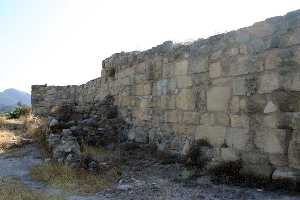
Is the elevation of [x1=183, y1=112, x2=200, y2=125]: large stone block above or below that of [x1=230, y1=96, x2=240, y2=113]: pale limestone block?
below

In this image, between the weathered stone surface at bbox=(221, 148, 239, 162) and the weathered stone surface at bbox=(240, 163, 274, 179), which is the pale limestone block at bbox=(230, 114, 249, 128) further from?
the weathered stone surface at bbox=(240, 163, 274, 179)

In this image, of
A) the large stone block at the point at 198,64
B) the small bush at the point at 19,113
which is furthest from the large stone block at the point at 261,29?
the small bush at the point at 19,113

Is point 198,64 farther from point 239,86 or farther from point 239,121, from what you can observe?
point 239,121

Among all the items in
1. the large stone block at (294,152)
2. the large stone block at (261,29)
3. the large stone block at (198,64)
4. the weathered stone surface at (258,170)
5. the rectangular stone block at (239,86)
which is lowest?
the weathered stone surface at (258,170)

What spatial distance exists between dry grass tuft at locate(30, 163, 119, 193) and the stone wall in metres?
1.57

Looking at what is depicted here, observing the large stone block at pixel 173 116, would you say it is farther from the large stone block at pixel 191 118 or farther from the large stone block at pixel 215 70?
the large stone block at pixel 215 70

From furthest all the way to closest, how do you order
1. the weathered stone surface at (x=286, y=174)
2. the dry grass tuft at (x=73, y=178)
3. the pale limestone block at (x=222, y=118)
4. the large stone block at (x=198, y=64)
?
the large stone block at (x=198, y=64) → the pale limestone block at (x=222, y=118) → the dry grass tuft at (x=73, y=178) → the weathered stone surface at (x=286, y=174)

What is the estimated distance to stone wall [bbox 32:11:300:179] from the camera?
526 centimetres

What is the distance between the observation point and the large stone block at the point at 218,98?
6156 mm

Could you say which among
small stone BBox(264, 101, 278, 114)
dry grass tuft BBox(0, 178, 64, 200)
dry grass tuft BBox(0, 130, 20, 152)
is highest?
small stone BBox(264, 101, 278, 114)

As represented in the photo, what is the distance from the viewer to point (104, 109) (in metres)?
10.1

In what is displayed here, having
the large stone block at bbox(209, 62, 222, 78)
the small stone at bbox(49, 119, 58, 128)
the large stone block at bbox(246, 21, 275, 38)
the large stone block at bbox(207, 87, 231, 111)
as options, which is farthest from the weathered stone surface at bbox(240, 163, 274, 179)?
the small stone at bbox(49, 119, 58, 128)

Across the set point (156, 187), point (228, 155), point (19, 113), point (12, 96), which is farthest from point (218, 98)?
point (12, 96)

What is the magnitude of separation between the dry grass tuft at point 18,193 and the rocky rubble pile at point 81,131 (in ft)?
3.53
